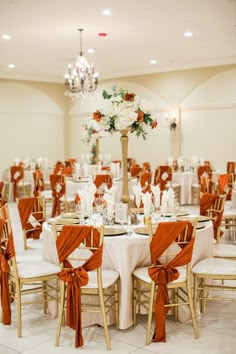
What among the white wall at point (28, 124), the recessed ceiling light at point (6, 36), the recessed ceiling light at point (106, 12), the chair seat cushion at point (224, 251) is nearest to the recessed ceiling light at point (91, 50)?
the recessed ceiling light at point (6, 36)

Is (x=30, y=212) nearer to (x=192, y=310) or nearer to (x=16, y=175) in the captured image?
(x=192, y=310)

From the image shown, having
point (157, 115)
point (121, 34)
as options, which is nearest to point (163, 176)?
point (121, 34)

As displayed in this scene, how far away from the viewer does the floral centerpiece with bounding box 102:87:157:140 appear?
468cm

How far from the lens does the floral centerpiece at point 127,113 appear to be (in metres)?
4.68

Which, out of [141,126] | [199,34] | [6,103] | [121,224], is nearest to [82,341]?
[121,224]

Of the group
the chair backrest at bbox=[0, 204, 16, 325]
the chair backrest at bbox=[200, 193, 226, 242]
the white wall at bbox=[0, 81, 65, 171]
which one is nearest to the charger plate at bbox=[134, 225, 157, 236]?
the chair backrest at bbox=[0, 204, 16, 325]

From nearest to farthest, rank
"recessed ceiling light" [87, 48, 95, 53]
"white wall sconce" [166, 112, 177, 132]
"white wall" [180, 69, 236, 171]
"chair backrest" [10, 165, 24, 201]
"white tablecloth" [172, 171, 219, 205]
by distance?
"recessed ceiling light" [87, 48, 95, 53], "white tablecloth" [172, 171, 219, 205], "chair backrest" [10, 165, 24, 201], "white wall" [180, 69, 236, 171], "white wall sconce" [166, 112, 177, 132]

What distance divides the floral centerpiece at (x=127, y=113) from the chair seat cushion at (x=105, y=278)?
137 cm

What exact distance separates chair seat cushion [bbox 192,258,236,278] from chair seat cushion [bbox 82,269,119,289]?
66 centimetres

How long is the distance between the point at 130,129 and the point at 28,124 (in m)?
11.2

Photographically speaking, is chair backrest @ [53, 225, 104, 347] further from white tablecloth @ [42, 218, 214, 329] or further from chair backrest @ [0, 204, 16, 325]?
chair backrest @ [0, 204, 16, 325]

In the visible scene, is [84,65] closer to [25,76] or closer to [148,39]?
[148,39]

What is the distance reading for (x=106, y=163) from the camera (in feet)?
44.1

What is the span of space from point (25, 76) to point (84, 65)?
17.1 feet
